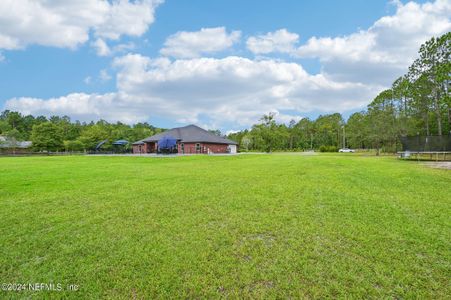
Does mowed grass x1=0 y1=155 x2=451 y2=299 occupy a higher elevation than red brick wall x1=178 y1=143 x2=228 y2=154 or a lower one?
lower

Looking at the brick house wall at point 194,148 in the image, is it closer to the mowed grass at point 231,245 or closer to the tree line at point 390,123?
the tree line at point 390,123

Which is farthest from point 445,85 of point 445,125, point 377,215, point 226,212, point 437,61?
point 226,212

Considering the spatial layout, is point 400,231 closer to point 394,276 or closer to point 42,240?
point 394,276

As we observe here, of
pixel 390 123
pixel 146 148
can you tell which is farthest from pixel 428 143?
pixel 146 148

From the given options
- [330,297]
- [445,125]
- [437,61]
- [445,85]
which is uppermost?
[437,61]


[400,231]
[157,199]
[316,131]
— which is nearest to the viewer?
[400,231]

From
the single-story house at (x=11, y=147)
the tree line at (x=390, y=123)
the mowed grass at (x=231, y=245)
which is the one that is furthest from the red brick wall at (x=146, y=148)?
the mowed grass at (x=231, y=245)

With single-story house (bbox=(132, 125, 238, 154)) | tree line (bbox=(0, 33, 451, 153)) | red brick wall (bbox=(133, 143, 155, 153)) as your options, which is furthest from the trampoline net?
red brick wall (bbox=(133, 143, 155, 153))

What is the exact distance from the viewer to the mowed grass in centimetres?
243

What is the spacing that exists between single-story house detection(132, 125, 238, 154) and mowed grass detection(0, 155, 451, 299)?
29266 mm

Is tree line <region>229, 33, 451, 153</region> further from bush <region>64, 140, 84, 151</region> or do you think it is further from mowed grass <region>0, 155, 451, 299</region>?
bush <region>64, 140, 84, 151</region>

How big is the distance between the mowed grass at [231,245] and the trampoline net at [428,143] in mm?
14695

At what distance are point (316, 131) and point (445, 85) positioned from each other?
173 ft

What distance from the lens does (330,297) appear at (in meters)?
2.28
